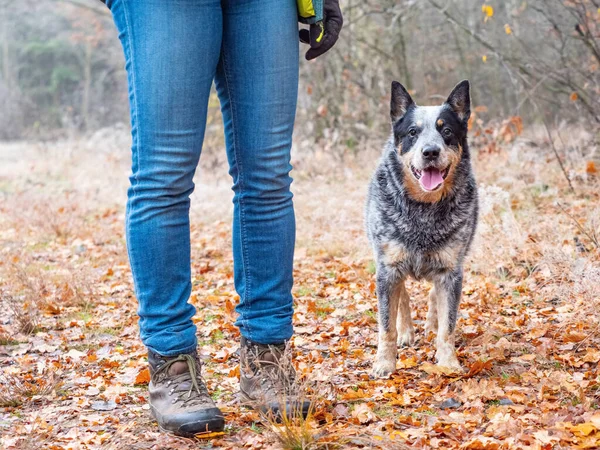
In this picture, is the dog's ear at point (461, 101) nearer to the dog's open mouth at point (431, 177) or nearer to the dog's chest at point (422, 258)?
the dog's open mouth at point (431, 177)

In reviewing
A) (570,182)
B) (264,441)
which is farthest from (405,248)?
(570,182)

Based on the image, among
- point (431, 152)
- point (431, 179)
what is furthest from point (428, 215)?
point (431, 152)

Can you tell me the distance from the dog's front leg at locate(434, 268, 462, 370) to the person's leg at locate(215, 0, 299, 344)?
0.99 m

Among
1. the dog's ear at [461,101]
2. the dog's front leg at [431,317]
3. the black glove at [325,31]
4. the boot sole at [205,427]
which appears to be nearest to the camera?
the boot sole at [205,427]

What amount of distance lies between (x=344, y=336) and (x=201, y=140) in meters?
1.80

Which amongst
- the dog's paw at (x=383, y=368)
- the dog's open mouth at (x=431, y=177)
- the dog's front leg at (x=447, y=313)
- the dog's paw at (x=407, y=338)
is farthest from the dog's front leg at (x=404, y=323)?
the dog's open mouth at (x=431, y=177)

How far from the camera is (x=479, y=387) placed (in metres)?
2.69

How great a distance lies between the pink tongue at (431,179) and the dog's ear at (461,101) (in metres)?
0.41

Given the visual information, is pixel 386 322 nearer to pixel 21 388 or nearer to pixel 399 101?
pixel 399 101

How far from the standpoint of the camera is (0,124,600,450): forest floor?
7.57 feet

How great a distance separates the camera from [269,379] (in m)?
2.46

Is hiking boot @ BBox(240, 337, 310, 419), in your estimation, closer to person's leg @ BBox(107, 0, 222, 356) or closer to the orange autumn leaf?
person's leg @ BBox(107, 0, 222, 356)

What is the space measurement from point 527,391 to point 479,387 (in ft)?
0.59

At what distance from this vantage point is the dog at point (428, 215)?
3311 mm
